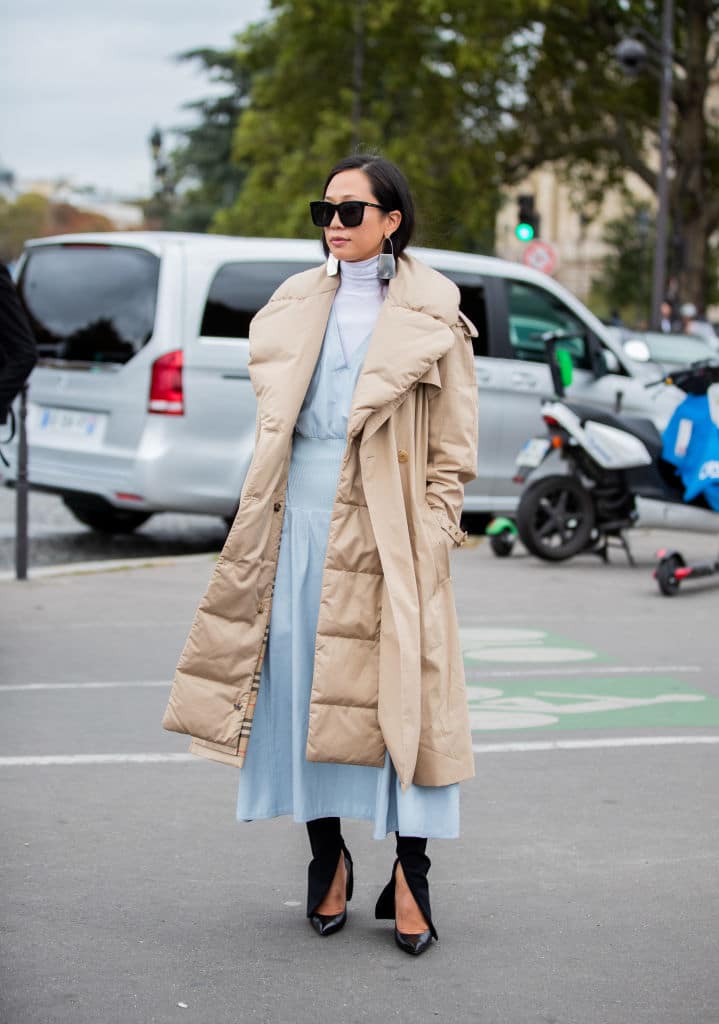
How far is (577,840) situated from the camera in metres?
4.94

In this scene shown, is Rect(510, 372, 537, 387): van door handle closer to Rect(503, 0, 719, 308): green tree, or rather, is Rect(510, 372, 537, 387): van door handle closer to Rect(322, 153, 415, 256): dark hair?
Rect(322, 153, 415, 256): dark hair

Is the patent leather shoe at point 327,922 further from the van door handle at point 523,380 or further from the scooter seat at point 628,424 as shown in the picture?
the van door handle at point 523,380

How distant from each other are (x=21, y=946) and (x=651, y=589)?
685 cm

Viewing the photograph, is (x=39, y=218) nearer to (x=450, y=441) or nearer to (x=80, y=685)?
(x=80, y=685)

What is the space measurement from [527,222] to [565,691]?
48.8 feet

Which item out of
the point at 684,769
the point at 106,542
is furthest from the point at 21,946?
the point at 106,542

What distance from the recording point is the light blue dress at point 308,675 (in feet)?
12.9

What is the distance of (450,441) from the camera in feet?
13.0

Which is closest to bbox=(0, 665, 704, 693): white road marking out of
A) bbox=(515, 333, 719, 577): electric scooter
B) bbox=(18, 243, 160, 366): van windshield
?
bbox=(515, 333, 719, 577): electric scooter

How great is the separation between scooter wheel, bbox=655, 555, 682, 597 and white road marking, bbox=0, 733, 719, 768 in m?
3.52

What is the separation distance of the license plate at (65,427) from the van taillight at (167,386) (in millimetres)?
401

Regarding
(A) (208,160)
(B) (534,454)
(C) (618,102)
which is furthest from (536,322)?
(A) (208,160)

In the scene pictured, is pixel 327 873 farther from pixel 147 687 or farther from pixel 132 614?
pixel 132 614

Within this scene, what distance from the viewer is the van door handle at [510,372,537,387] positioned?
12.1 metres
